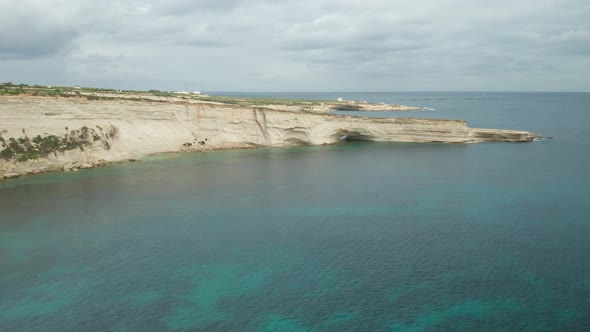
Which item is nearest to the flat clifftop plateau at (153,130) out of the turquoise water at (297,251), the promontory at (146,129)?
the promontory at (146,129)

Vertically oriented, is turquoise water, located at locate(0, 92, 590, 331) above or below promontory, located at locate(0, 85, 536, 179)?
below

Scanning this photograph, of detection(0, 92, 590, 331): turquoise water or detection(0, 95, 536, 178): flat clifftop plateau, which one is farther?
detection(0, 95, 536, 178): flat clifftop plateau

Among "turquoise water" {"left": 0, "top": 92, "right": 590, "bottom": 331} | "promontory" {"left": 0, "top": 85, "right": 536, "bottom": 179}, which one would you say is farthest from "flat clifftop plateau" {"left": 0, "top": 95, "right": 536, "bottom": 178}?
"turquoise water" {"left": 0, "top": 92, "right": 590, "bottom": 331}

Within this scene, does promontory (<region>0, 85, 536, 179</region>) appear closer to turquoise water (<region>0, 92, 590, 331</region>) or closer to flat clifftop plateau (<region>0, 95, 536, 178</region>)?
flat clifftop plateau (<region>0, 95, 536, 178</region>)

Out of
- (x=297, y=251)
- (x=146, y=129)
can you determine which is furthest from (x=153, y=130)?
(x=297, y=251)

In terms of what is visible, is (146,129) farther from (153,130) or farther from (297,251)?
(297,251)

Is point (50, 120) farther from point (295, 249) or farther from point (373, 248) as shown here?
point (373, 248)

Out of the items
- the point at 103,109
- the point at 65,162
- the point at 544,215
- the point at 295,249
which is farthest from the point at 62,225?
the point at 544,215
